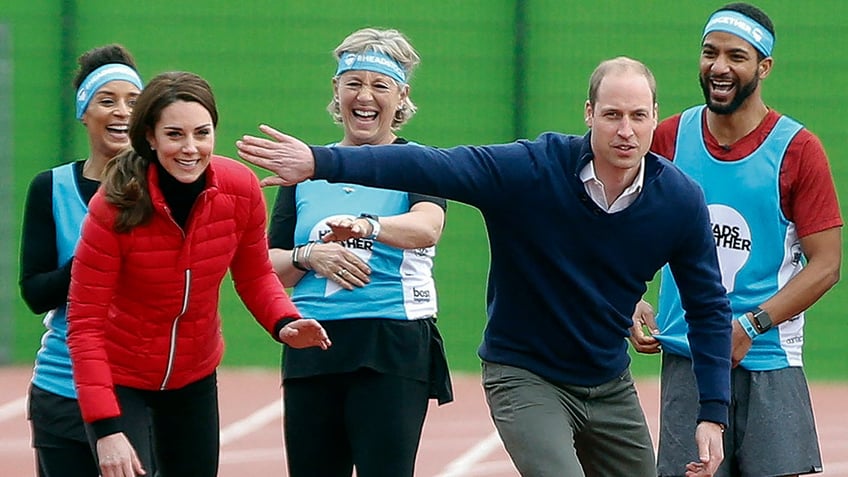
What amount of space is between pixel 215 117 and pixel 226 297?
24.9ft

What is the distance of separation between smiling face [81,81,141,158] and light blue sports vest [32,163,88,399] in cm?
14

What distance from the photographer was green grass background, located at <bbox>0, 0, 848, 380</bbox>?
12.2m

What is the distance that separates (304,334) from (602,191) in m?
1.04

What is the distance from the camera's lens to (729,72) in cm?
565

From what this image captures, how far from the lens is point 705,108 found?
5.84 metres

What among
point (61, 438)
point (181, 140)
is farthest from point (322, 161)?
point (61, 438)

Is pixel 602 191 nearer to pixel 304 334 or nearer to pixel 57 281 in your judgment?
pixel 304 334

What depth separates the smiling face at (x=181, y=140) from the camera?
495cm

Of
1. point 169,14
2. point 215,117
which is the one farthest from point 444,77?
point 215,117

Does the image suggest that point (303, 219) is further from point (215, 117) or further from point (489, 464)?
point (489, 464)

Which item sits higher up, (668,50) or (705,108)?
(668,50)

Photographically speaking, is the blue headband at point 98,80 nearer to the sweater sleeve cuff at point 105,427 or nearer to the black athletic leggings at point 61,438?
the black athletic leggings at point 61,438

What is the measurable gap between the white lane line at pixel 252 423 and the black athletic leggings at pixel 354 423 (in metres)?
4.29

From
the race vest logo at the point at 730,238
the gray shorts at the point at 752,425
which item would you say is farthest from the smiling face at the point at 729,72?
the gray shorts at the point at 752,425
